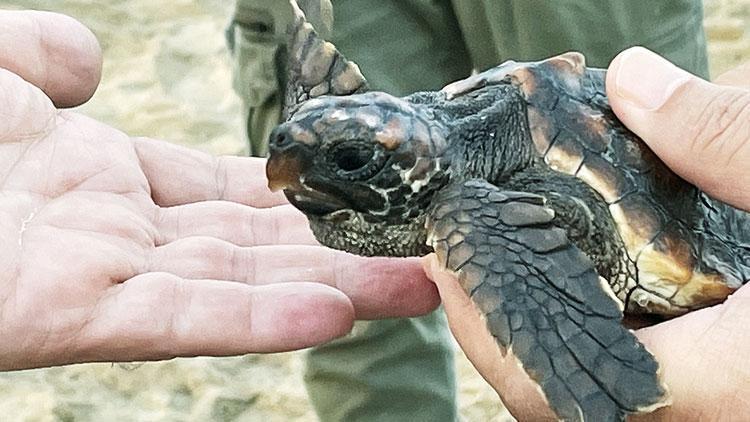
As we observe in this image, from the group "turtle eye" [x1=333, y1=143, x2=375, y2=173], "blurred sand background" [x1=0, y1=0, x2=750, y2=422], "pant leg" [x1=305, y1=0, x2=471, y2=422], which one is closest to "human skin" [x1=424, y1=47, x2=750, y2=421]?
"turtle eye" [x1=333, y1=143, x2=375, y2=173]

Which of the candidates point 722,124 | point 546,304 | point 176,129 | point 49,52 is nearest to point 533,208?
point 546,304

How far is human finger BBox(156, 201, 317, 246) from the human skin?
10.8 inches

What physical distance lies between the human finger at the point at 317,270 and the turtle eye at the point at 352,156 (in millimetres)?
203

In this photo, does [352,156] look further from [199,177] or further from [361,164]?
[199,177]

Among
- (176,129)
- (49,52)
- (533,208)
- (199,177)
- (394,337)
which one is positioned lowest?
(176,129)

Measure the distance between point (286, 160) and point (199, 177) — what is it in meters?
0.45

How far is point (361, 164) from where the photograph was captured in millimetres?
932

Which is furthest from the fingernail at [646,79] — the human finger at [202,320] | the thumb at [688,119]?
the human finger at [202,320]

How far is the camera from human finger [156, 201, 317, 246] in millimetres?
1223

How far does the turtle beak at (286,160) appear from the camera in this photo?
911mm

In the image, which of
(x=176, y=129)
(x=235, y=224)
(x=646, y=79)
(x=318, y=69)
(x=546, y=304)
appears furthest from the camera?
(x=176, y=129)

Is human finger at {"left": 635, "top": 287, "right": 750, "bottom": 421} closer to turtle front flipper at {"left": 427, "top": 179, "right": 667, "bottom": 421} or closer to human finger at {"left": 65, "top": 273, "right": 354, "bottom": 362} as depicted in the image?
turtle front flipper at {"left": 427, "top": 179, "right": 667, "bottom": 421}

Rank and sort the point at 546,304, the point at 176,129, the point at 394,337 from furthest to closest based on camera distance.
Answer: the point at 176,129 < the point at 394,337 < the point at 546,304

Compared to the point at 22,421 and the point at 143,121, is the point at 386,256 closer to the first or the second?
the point at 22,421
